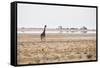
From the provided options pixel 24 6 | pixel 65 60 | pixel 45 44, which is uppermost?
pixel 24 6

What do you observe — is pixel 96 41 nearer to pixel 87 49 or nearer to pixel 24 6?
pixel 87 49

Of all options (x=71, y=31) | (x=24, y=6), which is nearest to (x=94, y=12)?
(x=71, y=31)

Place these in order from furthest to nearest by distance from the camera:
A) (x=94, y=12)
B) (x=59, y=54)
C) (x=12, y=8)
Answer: (x=94, y=12), (x=59, y=54), (x=12, y=8)

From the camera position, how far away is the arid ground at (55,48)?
2.14 metres

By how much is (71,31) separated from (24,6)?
1.67ft

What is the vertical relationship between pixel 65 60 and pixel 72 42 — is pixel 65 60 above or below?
below

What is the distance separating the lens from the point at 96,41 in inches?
96.3

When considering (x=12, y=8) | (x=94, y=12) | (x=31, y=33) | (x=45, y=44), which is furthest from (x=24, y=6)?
(x=94, y=12)

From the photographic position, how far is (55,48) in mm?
2270

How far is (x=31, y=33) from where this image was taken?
2.18 metres

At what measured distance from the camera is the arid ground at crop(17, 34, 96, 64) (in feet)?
7.02

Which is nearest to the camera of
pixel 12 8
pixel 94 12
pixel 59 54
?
pixel 12 8

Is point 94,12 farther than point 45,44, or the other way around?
point 94,12
